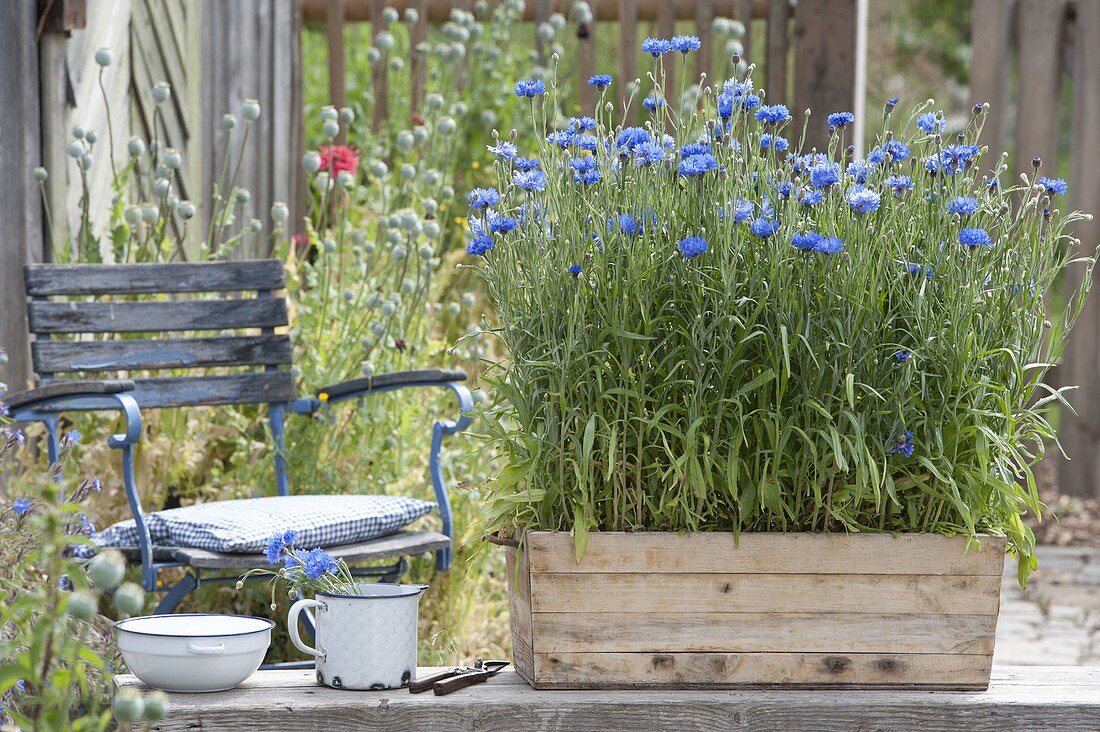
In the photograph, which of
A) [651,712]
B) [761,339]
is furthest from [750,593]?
[761,339]

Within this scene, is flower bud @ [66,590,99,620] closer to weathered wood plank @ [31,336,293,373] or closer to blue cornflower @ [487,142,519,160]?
blue cornflower @ [487,142,519,160]

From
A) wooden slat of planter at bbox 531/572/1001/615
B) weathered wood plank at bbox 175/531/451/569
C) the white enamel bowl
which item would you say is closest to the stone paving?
weathered wood plank at bbox 175/531/451/569

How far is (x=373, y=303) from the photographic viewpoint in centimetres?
310

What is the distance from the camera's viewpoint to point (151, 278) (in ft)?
9.32

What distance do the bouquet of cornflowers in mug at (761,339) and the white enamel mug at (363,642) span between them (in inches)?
7.6

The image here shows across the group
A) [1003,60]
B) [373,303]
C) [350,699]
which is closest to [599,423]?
[350,699]

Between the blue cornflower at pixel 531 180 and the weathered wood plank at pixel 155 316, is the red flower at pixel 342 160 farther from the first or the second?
the blue cornflower at pixel 531 180

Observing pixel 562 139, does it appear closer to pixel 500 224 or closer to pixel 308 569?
pixel 500 224

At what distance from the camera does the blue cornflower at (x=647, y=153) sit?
1566 millimetres

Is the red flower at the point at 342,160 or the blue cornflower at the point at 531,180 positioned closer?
the blue cornflower at the point at 531,180

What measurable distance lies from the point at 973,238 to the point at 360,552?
4.03ft

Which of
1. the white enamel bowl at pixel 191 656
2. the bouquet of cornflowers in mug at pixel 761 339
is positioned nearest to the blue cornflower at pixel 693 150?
the bouquet of cornflowers in mug at pixel 761 339

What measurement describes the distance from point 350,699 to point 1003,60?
12.9ft

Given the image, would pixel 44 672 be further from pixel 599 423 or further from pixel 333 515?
pixel 333 515
